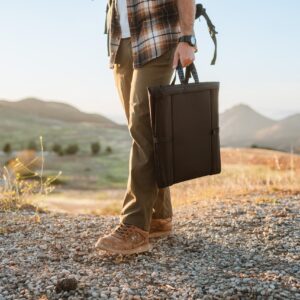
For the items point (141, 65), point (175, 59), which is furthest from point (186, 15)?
point (141, 65)

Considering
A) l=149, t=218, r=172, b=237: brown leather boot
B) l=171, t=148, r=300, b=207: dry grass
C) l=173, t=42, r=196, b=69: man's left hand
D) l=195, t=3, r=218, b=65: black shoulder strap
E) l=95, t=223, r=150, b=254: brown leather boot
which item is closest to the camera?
l=173, t=42, r=196, b=69: man's left hand

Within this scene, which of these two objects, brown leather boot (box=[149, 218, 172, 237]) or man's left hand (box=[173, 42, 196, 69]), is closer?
man's left hand (box=[173, 42, 196, 69])

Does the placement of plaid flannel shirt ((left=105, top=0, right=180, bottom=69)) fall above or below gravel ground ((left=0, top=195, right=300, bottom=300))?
above

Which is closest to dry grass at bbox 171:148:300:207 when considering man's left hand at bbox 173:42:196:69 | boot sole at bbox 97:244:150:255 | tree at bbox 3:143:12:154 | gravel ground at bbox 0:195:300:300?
gravel ground at bbox 0:195:300:300

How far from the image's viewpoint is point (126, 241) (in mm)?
3986

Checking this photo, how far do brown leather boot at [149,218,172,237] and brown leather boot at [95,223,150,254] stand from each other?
1.21 feet

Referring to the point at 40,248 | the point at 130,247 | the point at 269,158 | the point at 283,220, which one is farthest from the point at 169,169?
the point at 269,158

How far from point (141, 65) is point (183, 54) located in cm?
29

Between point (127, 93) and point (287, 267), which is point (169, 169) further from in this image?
point (287, 267)

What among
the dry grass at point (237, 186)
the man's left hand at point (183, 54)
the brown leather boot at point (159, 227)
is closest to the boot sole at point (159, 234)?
the brown leather boot at point (159, 227)

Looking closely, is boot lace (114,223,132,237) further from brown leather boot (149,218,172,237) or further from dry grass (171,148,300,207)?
dry grass (171,148,300,207)

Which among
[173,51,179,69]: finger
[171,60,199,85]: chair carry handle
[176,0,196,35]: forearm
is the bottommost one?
[171,60,199,85]: chair carry handle

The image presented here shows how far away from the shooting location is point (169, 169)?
3.68m

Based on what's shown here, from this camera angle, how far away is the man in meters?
3.72
